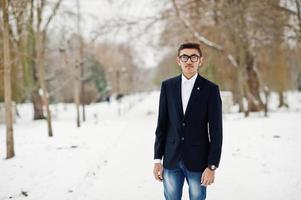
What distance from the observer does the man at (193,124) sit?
3715 mm

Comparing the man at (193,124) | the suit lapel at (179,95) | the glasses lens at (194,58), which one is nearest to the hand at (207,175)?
the man at (193,124)

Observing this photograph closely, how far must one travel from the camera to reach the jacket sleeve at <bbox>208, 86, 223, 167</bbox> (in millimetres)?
3672

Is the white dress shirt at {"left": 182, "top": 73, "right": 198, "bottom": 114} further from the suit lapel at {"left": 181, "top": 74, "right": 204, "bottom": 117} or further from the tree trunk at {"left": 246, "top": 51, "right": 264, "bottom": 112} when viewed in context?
the tree trunk at {"left": 246, "top": 51, "right": 264, "bottom": 112}

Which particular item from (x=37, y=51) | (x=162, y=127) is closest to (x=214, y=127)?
(x=162, y=127)

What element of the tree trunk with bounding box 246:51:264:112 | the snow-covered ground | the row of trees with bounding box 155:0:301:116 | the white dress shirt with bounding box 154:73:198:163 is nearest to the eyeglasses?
the white dress shirt with bounding box 154:73:198:163

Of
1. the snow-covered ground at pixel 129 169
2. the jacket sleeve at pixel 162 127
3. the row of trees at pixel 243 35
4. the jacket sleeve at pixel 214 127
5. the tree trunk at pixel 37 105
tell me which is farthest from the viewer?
the tree trunk at pixel 37 105

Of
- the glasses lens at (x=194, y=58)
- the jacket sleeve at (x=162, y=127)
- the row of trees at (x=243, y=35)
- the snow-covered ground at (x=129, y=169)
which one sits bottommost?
the snow-covered ground at (x=129, y=169)

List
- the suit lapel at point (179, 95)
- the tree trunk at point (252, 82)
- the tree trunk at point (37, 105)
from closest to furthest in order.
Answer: the suit lapel at point (179, 95)
the tree trunk at point (252, 82)
the tree trunk at point (37, 105)

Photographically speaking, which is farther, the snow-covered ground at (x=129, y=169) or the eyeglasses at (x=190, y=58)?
the snow-covered ground at (x=129, y=169)

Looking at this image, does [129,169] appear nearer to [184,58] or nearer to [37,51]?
[184,58]

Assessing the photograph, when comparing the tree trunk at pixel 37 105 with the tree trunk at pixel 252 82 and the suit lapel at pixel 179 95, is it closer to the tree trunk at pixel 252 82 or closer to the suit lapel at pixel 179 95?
the tree trunk at pixel 252 82

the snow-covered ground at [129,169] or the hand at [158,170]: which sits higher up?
the hand at [158,170]

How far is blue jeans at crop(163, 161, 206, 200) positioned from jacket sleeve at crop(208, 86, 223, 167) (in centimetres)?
24

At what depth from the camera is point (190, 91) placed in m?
3.82
